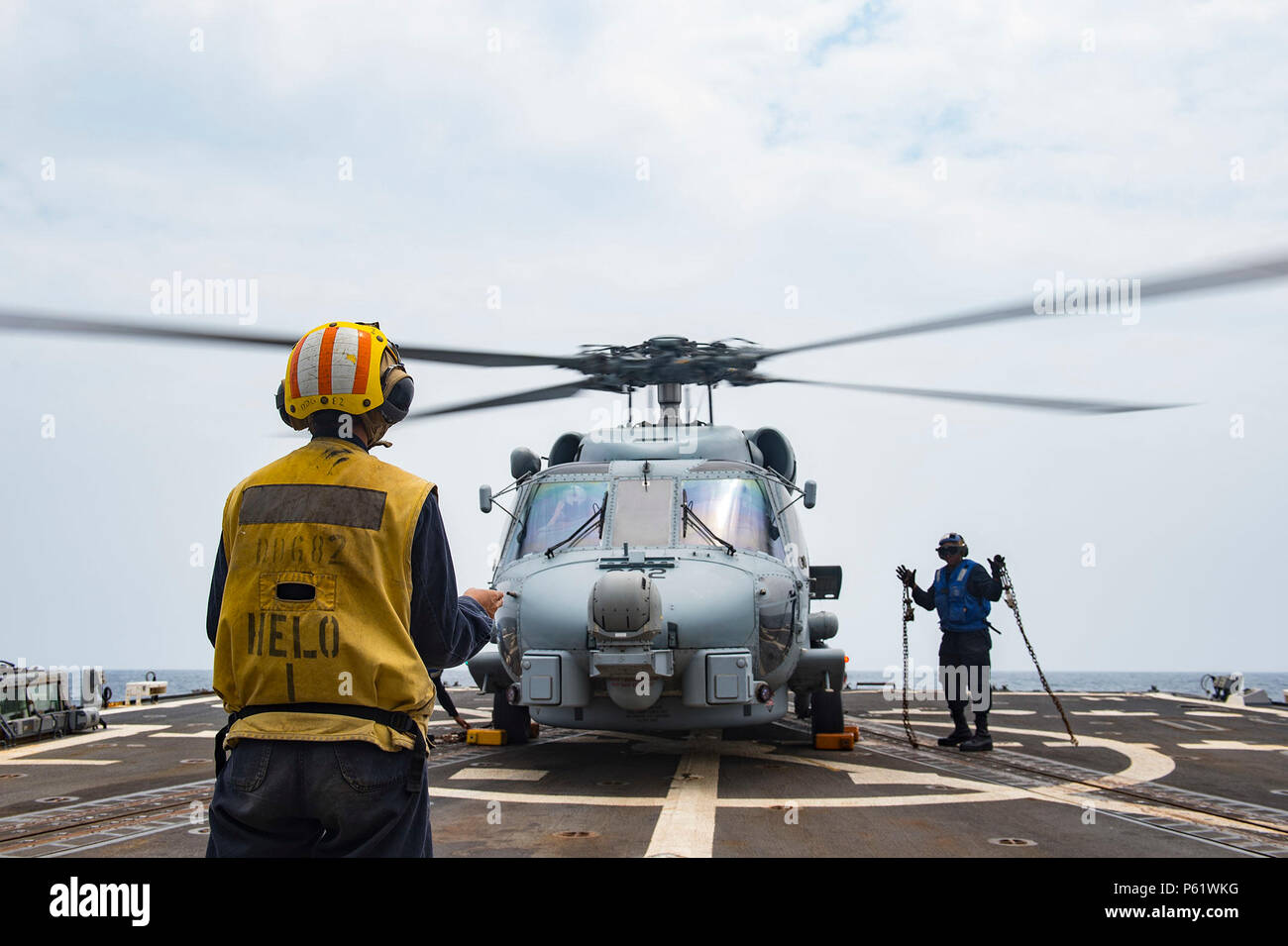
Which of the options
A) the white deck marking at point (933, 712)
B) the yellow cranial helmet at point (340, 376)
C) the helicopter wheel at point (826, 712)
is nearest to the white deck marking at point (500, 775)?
the helicopter wheel at point (826, 712)

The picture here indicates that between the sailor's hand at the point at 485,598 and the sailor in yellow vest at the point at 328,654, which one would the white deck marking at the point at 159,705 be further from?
the sailor in yellow vest at the point at 328,654

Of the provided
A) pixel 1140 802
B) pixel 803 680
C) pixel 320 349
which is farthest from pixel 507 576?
pixel 320 349

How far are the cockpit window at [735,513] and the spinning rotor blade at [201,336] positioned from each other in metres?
1.92

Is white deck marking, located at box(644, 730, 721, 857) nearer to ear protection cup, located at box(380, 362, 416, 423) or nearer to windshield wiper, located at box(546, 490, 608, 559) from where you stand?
windshield wiper, located at box(546, 490, 608, 559)

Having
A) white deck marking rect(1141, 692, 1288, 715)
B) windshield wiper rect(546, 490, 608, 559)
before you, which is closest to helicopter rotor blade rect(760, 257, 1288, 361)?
windshield wiper rect(546, 490, 608, 559)

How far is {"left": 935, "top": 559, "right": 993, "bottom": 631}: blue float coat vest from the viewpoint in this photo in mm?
10227

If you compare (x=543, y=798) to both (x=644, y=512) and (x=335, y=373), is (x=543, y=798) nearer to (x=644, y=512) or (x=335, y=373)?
(x=644, y=512)

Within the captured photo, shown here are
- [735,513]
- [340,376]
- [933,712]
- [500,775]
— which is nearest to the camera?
[340,376]

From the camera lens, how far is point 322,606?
2434 mm

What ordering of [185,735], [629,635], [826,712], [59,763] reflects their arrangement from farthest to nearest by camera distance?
[185,735] < [826,712] < [59,763] < [629,635]

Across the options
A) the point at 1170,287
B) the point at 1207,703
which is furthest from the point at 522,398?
the point at 1207,703

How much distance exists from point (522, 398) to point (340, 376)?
7.41 m

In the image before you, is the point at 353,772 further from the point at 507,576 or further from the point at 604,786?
the point at 507,576
